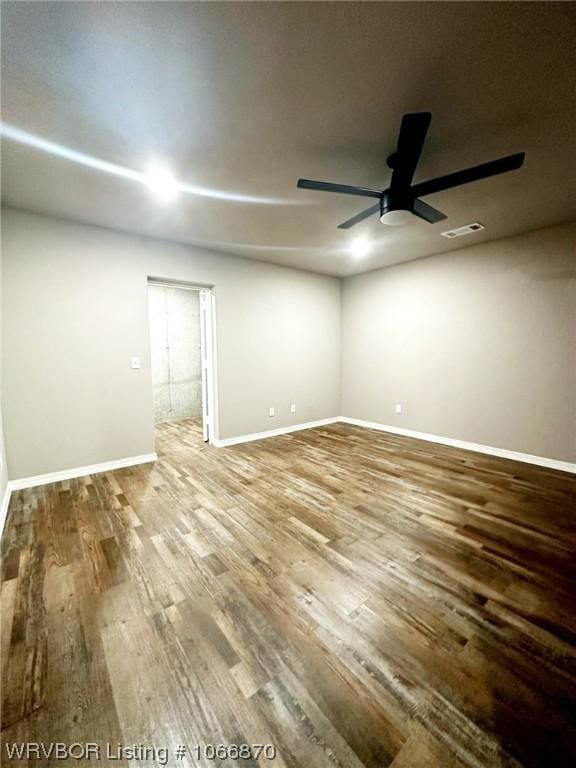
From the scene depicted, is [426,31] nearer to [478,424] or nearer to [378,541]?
[378,541]

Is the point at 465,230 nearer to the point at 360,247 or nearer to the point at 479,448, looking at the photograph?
the point at 360,247

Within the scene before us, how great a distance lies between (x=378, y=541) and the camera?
207 centimetres

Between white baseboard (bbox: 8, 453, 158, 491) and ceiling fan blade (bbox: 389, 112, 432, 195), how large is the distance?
3.68 m

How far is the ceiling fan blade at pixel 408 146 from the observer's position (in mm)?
1426

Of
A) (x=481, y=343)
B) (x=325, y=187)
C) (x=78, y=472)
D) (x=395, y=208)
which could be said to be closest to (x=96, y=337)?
(x=78, y=472)

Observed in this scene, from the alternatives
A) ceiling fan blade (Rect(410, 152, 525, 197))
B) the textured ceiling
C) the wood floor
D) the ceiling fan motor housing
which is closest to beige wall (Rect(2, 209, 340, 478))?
the textured ceiling

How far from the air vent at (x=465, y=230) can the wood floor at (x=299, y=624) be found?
109 inches

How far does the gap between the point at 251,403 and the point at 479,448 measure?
3.18m

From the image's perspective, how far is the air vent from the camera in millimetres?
3206

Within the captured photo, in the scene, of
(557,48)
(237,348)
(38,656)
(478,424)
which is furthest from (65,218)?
(478,424)

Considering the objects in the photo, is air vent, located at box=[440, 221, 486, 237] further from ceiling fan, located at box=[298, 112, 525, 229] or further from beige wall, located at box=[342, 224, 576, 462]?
ceiling fan, located at box=[298, 112, 525, 229]

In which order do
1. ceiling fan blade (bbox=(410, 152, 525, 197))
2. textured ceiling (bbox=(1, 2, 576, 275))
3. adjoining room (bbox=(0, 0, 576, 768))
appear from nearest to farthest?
adjoining room (bbox=(0, 0, 576, 768))
textured ceiling (bbox=(1, 2, 576, 275))
ceiling fan blade (bbox=(410, 152, 525, 197))

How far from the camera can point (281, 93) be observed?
1.55 metres

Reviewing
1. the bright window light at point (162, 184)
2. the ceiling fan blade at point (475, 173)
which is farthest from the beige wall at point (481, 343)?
the bright window light at point (162, 184)
